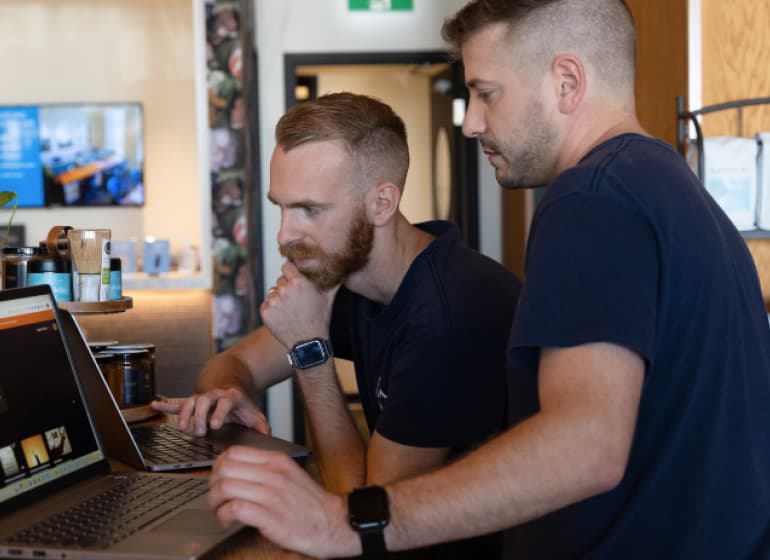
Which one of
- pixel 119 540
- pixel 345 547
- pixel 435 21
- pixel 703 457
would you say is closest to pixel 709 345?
pixel 703 457

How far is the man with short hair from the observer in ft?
3.04

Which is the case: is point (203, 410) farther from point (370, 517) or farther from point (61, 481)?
point (370, 517)

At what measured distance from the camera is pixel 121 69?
589 cm

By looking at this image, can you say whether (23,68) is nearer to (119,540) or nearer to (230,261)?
(230,261)

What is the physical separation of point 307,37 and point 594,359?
13.9ft

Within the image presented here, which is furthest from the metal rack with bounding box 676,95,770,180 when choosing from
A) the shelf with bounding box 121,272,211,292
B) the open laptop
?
the shelf with bounding box 121,272,211,292

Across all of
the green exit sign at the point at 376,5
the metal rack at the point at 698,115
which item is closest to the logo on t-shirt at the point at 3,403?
the metal rack at the point at 698,115

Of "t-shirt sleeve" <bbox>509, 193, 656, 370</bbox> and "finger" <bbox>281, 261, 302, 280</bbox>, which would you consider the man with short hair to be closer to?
"t-shirt sleeve" <bbox>509, 193, 656, 370</bbox>

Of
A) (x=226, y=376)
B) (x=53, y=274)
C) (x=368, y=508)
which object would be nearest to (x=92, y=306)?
(x=53, y=274)

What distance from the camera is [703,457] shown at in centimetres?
105

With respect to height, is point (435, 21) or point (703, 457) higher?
point (435, 21)

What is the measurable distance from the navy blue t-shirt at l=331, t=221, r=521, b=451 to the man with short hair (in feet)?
1.04

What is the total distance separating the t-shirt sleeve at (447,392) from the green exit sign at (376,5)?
11.9 ft

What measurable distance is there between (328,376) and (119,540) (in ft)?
2.68
